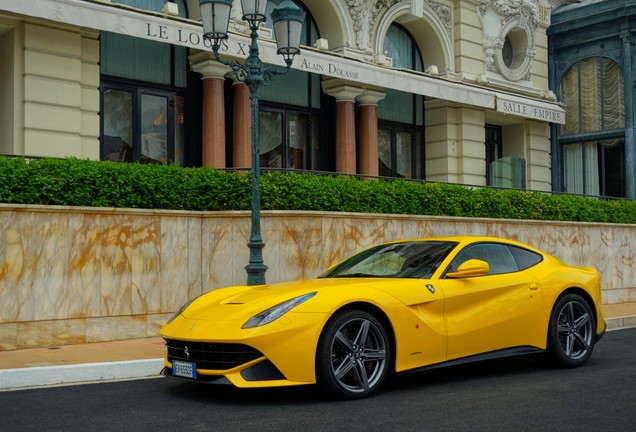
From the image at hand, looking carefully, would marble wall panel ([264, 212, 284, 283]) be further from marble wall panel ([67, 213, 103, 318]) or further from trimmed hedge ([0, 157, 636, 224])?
marble wall panel ([67, 213, 103, 318])

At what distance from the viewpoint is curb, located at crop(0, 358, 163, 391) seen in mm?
7887

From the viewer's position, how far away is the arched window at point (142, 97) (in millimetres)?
17016

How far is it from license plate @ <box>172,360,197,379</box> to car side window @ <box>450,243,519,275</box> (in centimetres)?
273

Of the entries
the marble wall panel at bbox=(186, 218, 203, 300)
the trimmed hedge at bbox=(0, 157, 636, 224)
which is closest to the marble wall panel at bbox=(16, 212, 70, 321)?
the trimmed hedge at bbox=(0, 157, 636, 224)

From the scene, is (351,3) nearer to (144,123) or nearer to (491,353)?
(144,123)

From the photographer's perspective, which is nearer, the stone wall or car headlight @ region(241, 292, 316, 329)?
car headlight @ region(241, 292, 316, 329)

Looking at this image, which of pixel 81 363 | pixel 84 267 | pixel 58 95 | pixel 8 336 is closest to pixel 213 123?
pixel 58 95

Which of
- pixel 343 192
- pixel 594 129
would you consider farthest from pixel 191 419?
pixel 594 129

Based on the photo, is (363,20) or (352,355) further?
(363,20)

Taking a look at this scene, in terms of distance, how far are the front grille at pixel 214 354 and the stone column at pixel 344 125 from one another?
45.2 feet

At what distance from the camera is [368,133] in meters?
21.1

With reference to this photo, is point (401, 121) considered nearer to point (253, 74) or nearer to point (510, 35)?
point (510, 35)

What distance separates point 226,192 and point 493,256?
5.66 meters

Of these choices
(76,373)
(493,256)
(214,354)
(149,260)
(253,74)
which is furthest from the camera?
(149,260)
